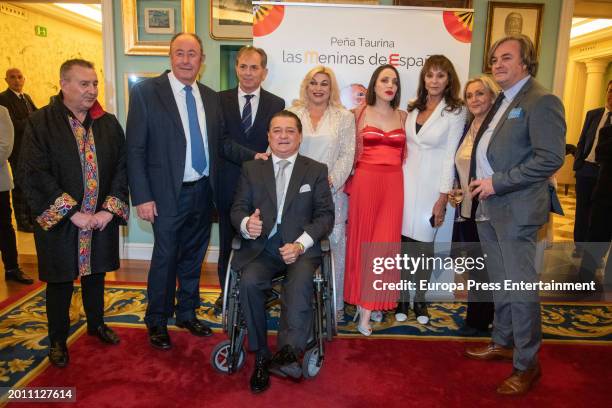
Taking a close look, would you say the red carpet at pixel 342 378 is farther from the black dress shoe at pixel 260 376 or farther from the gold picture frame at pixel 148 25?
the gold picture frame at pixel 148 25

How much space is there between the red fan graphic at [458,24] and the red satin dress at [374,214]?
1174 millimetres

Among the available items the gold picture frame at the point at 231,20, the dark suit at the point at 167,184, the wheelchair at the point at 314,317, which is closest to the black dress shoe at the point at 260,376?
the wheelchair at the point at 314,317

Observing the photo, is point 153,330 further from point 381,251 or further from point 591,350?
point 591,350

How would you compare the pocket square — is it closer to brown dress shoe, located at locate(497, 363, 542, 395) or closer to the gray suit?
the gray suit

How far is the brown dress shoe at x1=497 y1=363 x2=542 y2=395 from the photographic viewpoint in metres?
2.37

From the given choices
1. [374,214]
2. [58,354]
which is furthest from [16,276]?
[374,214]

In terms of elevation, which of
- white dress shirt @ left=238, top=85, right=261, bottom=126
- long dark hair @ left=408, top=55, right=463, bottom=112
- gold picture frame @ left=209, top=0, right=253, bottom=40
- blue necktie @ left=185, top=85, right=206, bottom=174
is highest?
gold picture frame @ left=209, top=0, right=253, bottom=40

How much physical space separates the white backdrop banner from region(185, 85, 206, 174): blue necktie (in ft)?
3.54

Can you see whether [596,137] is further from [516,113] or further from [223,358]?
[223,358]

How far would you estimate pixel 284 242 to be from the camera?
2.55 metres

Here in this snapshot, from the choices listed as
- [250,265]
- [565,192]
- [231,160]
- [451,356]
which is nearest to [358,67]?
[231,160]

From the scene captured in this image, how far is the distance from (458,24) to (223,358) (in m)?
3.02

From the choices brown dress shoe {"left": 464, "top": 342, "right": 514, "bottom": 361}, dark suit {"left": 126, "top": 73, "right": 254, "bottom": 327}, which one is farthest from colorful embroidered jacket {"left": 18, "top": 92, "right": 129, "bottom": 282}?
brown dress shoe {"left": 464, "top": 342, "right": 514, "bottom": 361}

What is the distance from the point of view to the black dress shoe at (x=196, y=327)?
2949 mm
